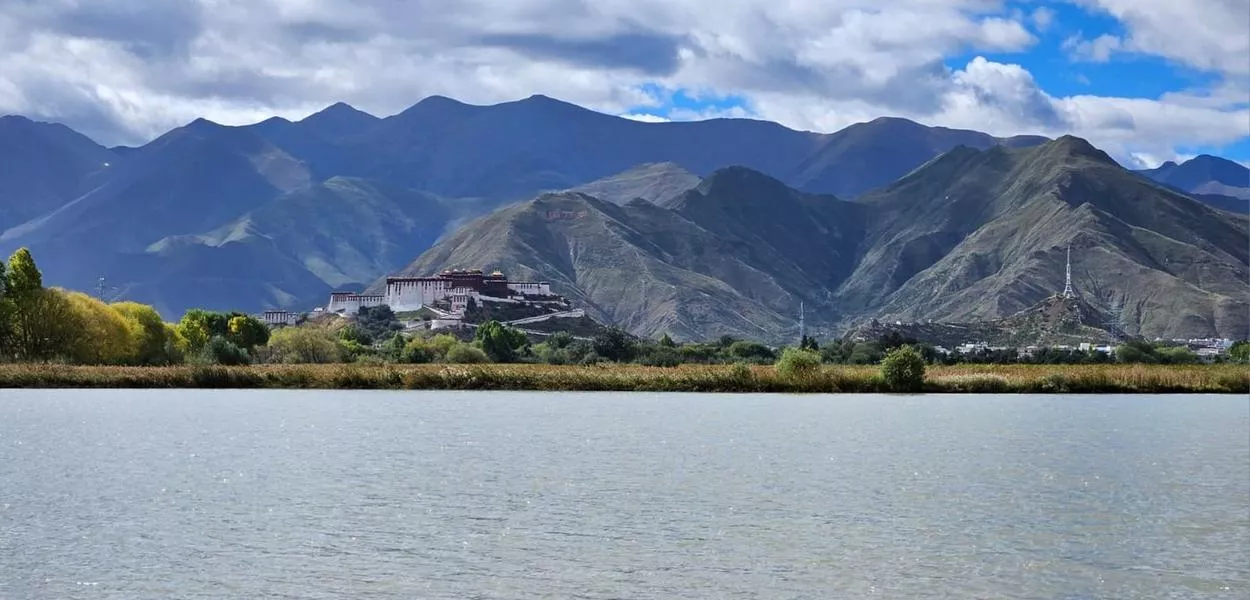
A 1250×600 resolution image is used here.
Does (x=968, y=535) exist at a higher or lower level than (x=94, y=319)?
lower

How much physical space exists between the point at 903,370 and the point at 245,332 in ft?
254

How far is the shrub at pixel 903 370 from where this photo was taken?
90062mm

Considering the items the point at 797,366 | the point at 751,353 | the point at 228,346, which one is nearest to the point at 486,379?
the point at 797,366

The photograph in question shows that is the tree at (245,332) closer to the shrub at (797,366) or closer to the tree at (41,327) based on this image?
the tree at (41,327)

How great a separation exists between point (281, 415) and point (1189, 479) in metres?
38.7

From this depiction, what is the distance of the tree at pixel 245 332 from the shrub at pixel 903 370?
6918cm

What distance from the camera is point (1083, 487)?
41.0m

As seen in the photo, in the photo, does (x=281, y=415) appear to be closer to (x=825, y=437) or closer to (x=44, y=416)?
(x=44, y=416)

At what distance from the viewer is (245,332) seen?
475 feet

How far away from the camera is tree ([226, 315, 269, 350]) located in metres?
141

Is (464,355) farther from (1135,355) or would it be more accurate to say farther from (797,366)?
(1135,355)

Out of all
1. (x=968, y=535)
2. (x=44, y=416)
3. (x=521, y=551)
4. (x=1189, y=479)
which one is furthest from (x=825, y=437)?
(x=44, y=416)

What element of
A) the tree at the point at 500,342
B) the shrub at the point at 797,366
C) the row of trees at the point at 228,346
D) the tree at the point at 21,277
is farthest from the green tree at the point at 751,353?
the tree at the point at 21,277

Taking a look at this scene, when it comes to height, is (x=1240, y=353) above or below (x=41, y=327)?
below
